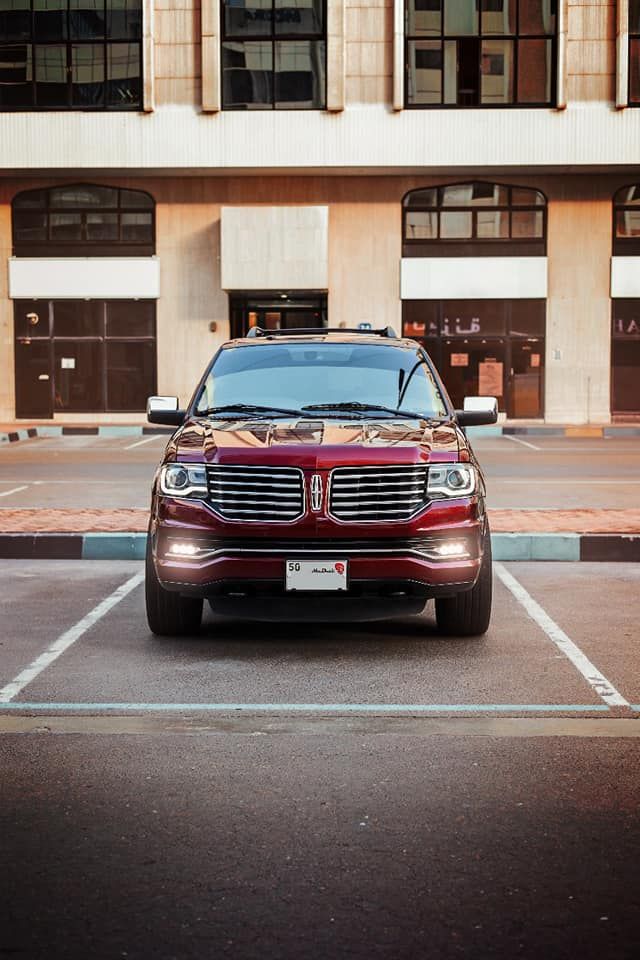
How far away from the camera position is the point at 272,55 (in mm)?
32406

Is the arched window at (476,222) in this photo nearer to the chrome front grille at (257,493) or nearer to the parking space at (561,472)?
the parking space at (561,472)

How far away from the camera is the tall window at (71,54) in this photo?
3253 cm

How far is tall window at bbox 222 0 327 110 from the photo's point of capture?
1272 inches

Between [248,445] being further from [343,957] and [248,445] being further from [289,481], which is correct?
[343,957]

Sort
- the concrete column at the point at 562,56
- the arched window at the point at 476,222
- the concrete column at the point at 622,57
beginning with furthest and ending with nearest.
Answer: the arched window at the point at 476,222
the concrete column at the point at 562,56
the concrete column at the point at 622,57

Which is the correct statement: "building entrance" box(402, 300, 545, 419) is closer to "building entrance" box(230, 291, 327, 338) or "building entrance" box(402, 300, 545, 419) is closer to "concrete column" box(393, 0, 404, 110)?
"building entrance" box(230, 291, 327, 338)

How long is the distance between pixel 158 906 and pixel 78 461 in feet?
59.3

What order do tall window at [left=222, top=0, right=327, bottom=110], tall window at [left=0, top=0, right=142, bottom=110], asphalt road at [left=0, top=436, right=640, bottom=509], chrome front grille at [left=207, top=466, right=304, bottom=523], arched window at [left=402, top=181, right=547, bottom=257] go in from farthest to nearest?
arched window at [left=402, top=181, right=547, bottom=257], tall window at [left=0, top=0, right=142, bottom=110], tall window at [left=222, top=0, right=327, bottom=110], asphalt road at [left=0, top=436, right=640, bottom=509], chrome front grille at [left=207, top=466, right=304, bottom=523]

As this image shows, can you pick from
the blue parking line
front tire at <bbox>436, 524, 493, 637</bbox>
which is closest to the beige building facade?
front tire at <bbox>436, 524, 493, 637</bbox>

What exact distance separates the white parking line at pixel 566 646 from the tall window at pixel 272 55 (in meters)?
24.4

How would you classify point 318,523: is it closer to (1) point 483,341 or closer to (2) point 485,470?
(2) point 485,470

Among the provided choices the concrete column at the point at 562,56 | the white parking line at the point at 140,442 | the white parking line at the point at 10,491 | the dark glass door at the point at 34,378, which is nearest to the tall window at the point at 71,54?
the dark glass door at the point at 34,378

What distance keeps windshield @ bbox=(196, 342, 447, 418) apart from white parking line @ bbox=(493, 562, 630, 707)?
4.76 ft

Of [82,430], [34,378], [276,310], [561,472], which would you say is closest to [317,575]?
[561,472]
